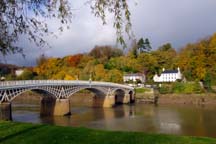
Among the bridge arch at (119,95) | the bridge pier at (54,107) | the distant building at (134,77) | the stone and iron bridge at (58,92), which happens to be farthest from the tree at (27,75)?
the bridge pier at (54,107)

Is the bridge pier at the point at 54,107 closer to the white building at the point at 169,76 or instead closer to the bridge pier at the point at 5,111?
the bridge pier at the point at 5,111

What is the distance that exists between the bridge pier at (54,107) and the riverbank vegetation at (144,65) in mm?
24763

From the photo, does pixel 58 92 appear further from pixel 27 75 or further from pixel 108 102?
pixel 27 75

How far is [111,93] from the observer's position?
70.2 meters

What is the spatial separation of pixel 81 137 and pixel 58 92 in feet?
130

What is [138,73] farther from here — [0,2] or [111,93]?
[0,2]

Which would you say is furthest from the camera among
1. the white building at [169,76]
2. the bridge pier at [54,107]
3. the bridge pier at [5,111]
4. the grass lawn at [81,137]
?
the white building at [169,76]

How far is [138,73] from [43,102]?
46.7m

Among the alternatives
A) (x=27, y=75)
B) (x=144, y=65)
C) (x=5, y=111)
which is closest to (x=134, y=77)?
(x=144, y=65)

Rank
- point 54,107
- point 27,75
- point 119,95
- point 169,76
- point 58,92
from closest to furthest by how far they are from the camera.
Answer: point 54,107 < point 58,92 < point 119,95 < point 169,76 < point 27,75

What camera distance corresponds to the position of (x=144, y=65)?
305 ft

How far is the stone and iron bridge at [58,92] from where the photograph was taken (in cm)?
4153

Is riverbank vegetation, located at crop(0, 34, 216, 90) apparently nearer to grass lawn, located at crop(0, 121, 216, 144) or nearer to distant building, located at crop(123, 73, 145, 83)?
distant building, located at crop(123, 73, 145, 83)

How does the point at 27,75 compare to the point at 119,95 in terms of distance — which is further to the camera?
the point at 27,75
